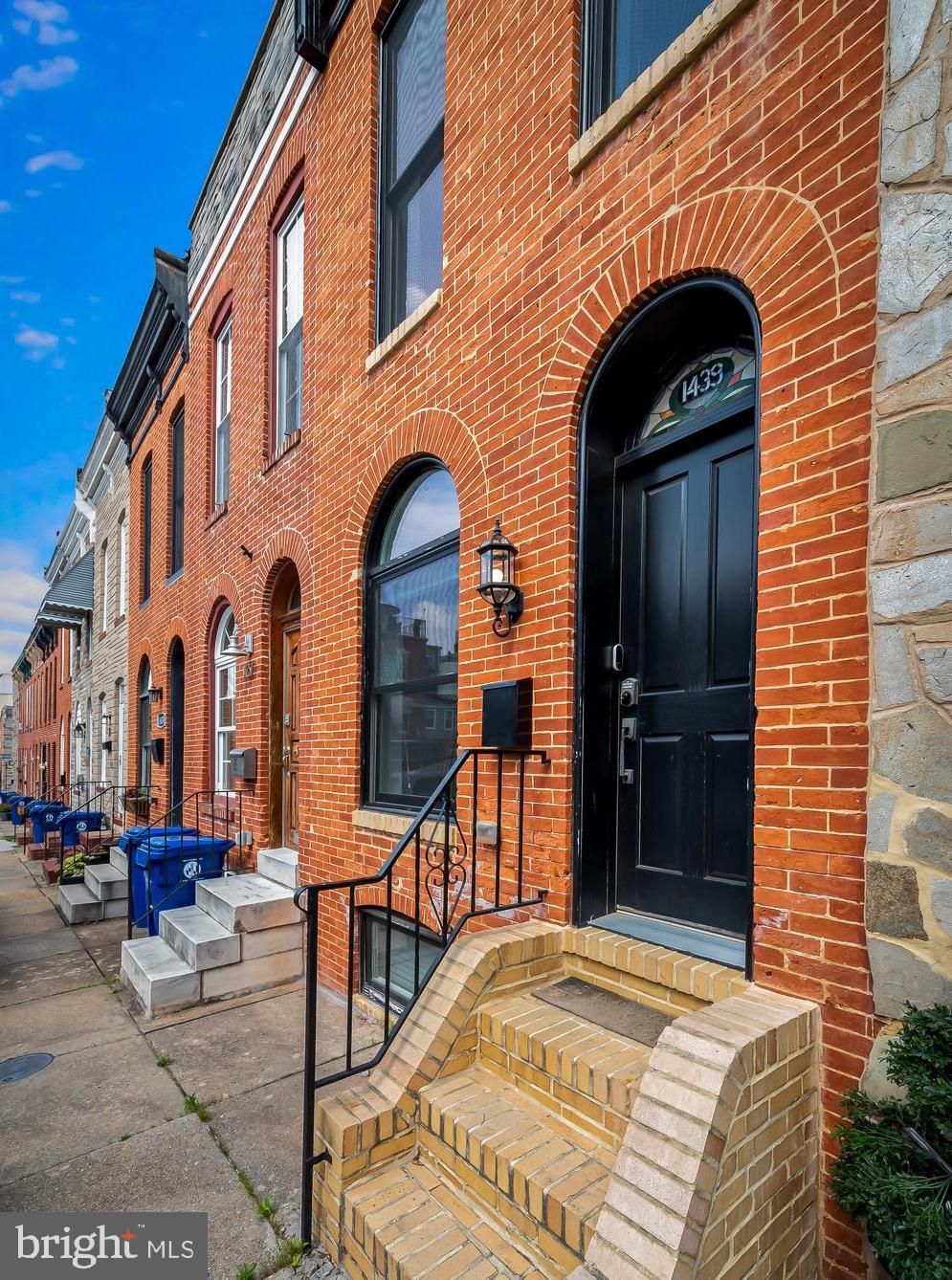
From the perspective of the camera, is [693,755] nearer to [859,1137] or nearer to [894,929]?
[894,929]

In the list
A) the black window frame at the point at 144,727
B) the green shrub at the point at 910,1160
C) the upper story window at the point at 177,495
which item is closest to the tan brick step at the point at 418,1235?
the green shrub at the point at 910,1160

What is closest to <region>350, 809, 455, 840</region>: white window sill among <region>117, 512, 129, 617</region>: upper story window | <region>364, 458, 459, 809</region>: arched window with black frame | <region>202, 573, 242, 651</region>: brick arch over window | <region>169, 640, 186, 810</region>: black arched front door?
<region>364, 458, 459, 809</region>: arched window with black frame

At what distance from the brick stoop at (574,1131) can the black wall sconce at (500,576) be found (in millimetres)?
1457

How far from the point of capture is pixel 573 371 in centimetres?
Answer: 312

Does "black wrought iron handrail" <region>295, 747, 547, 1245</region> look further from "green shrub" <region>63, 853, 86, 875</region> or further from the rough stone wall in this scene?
"green shrub" <region>63, 853, 86, 875</region>

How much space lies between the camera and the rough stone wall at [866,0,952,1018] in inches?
70.5

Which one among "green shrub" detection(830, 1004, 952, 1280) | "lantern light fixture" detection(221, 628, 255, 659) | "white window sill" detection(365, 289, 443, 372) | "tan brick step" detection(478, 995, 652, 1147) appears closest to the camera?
"green shrub" detection(830, 1004, 952, 1280)

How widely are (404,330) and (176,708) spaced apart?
7.01 meters

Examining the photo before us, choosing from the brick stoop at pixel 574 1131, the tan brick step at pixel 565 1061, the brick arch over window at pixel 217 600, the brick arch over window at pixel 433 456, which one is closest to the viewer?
the brick stoop at pixel 574 1131

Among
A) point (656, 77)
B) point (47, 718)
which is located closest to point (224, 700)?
point (656, 77)

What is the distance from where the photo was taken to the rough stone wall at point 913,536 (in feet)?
5.88

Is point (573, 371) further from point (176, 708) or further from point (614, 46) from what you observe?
point (176, 708)

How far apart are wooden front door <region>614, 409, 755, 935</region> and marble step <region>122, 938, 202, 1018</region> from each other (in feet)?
10.4

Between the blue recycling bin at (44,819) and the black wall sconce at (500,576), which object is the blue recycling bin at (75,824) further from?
the black wall sconce at (500,576)
